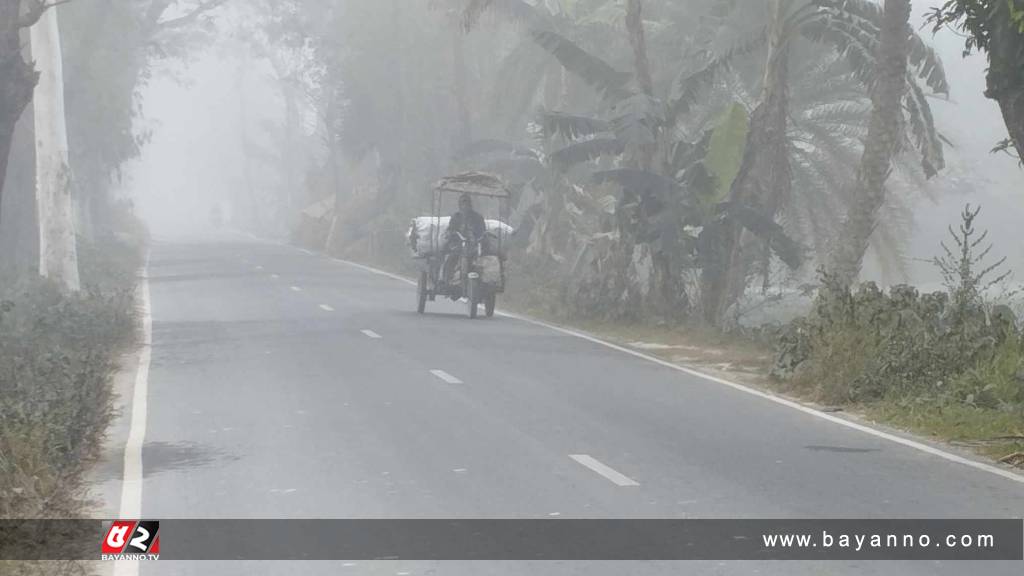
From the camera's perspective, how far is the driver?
98.7 feet

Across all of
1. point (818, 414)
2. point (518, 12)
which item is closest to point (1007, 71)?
point (818, 414)

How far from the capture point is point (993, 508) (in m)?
11.6

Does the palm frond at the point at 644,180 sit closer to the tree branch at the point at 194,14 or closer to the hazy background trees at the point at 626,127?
the hazy background trees at the point at 626,127

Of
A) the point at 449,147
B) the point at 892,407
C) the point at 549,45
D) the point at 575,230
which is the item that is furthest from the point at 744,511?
the point at 449,147

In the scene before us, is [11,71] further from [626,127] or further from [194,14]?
[194,14]

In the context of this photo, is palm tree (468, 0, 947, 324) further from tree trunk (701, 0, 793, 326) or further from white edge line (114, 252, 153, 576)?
white edge line (114, 252, 153, 576)

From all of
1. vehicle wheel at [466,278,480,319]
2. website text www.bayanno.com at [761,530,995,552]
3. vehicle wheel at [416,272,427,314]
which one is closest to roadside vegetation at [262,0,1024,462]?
vehicle wheel at [466,278,480,319]

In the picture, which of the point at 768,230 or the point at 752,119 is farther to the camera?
the point at 752,119

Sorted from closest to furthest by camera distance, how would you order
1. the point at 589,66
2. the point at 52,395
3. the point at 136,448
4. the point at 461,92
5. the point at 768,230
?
the point at 136,448
the point at 52,395
the point at 768,230
the point at 589,66
the point at 461,92

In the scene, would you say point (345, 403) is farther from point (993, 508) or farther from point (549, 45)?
point (549, 45)

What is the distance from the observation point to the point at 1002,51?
1558 cm

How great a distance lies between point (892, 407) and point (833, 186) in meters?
17.9

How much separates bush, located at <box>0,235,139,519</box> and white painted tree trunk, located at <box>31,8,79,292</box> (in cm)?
420

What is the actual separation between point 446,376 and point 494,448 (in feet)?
19.0
